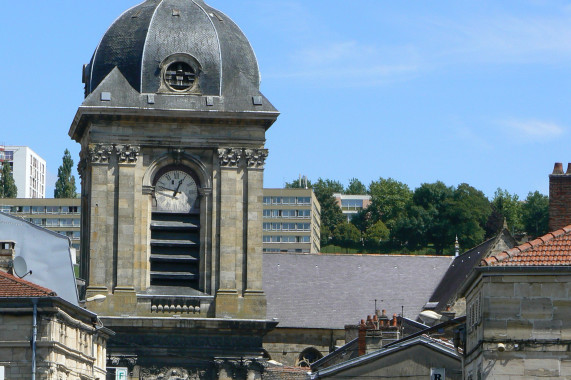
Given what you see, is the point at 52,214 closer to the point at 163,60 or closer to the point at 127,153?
the point at 163,60

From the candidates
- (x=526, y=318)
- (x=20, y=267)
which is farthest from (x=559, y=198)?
(x=20, y=267)

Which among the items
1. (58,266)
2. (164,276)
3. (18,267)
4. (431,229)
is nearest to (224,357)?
(164,276)

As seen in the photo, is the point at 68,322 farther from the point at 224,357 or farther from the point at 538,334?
the point at 224,357

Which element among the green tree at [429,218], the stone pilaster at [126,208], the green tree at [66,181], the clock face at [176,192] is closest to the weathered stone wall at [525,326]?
the stone pilaster at [126,208]

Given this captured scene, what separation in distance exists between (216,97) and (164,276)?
19.5 ft

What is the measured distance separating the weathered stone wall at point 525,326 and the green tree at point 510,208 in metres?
99.4

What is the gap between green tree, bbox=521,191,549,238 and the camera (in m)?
132

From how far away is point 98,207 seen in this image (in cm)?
6231

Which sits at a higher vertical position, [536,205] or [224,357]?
[536,205]

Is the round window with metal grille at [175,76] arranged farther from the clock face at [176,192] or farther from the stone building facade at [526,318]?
the stone building facade at [526,318]

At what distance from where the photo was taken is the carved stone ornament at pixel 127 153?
→ 62375 mm

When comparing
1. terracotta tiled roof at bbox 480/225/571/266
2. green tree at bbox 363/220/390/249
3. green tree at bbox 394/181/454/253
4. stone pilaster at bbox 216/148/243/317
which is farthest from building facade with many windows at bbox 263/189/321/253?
terracotta tiled roof at bbox 480/225/571/266

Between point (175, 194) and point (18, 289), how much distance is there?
23.0 meters

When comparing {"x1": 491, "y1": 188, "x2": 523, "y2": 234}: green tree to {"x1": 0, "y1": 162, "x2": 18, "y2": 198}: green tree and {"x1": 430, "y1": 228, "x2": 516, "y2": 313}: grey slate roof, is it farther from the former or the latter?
{"x1": 430, "y1": 228, "x2": 516, "y2": 313}: grey slate roof
